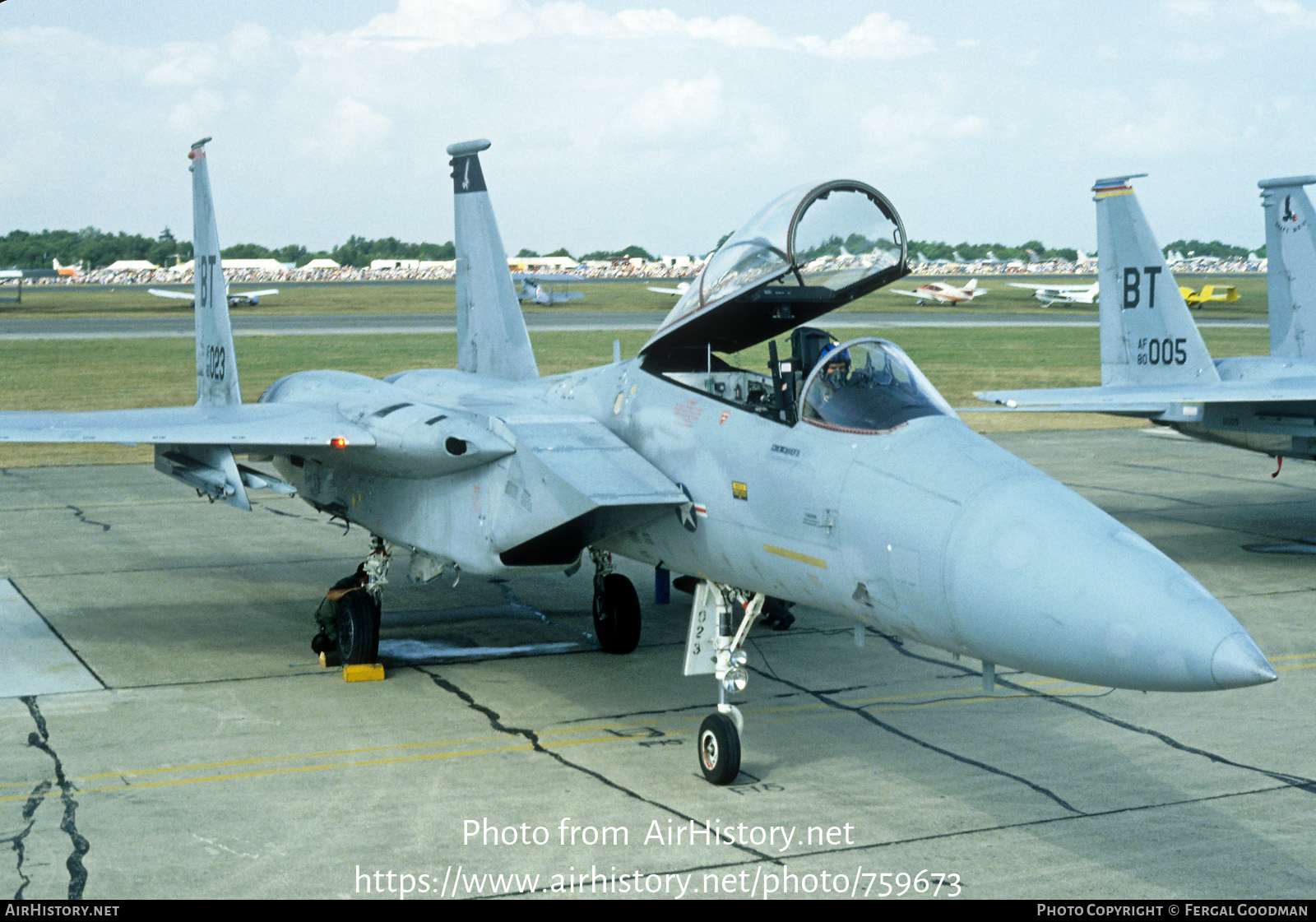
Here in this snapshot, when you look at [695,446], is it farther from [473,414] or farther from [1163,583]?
[1163,583]

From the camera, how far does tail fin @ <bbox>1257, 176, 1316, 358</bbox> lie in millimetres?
18578

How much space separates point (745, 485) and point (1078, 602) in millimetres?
2771

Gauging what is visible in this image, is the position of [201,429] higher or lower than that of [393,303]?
lower

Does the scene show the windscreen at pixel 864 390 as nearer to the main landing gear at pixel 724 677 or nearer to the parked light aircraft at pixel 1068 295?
the main landing gear at pixel 724 677

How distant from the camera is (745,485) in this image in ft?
28.1

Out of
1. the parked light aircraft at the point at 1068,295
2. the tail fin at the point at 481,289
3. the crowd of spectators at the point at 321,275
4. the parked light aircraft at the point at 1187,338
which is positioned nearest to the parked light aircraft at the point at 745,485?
the tail fin at the point at 481,289

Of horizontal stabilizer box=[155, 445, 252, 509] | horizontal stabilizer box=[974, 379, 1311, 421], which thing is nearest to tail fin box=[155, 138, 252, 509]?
horizontal stabilizer box=[155, 445, 252, 509]

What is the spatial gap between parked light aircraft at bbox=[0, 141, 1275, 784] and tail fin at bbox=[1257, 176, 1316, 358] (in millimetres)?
11593

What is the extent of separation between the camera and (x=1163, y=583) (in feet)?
20.0

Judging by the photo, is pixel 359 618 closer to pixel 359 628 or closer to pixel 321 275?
pixel 359 628

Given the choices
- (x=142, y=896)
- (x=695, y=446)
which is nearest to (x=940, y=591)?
(x=695, y=446)

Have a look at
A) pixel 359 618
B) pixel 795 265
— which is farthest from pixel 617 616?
pixel 795 265

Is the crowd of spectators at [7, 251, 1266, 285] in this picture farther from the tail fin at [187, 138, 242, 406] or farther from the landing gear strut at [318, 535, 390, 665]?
the landing gear strut at [318, 535, 390, 665]

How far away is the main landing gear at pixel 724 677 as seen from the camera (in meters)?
8.58
